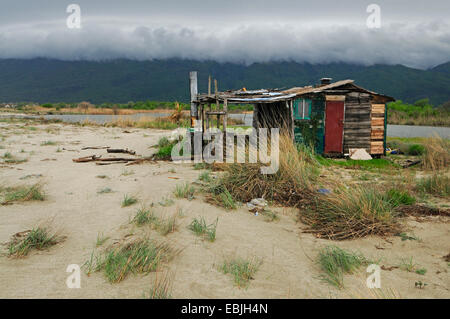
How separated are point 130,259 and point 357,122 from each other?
12.0 m

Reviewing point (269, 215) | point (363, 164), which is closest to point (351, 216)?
point (269, 215)

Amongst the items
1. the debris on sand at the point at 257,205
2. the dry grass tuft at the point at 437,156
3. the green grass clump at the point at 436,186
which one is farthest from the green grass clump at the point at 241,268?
the dry grass tuft at the point at 437,156

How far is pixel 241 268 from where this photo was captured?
378 cm

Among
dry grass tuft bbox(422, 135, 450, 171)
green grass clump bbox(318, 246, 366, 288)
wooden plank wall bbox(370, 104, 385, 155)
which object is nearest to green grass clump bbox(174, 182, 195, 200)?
green grass clump bbox(318, 246, 366, 288)

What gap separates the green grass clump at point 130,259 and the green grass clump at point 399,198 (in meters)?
4.23

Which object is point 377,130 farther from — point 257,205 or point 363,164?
point 257,205

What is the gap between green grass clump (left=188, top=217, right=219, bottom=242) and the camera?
4.72 meters

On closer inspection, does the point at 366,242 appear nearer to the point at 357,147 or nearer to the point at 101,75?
the point at 357,147

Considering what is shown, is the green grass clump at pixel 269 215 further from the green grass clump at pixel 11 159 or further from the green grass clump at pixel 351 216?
the green grass clump at pixel 11 159

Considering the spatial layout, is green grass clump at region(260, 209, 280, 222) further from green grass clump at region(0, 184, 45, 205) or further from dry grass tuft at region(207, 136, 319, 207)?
green grass clump at region(0, 184, 45, 205)

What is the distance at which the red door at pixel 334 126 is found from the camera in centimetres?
1323

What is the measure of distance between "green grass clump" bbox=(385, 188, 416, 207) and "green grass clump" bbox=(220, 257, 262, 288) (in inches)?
133

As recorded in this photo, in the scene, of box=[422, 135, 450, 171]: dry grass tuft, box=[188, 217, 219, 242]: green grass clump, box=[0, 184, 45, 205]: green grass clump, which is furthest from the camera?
box=[422, 135, 450, 171]: dry grass tuft

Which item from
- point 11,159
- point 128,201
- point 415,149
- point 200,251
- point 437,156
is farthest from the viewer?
point 415,149
